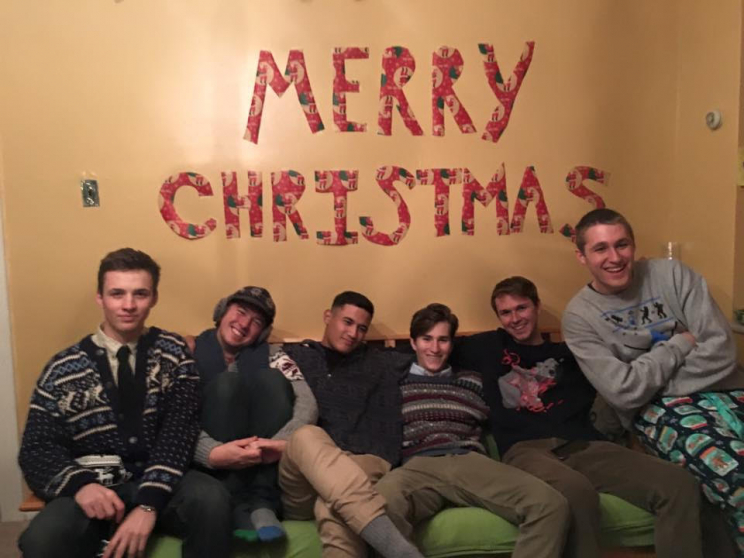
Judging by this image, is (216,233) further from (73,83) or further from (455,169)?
(455,169)

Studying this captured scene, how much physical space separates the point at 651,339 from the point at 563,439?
0.46 meters

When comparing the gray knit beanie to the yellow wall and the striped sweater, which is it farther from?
the striped sweater

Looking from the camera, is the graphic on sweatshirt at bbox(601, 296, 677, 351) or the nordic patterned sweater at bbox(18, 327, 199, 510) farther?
the graphic on sweatshirt at bbox(601, 296, 677, 351)

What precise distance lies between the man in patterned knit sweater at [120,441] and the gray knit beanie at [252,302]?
34 cm

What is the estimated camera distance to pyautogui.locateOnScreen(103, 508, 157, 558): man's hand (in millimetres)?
1688

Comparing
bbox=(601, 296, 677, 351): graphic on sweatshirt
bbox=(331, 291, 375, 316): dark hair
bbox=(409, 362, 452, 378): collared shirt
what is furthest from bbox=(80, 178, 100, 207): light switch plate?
bbox=(601, 296, 677, 351): graphic on sweatshirt

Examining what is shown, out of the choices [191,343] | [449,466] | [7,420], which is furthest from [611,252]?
[7,420]

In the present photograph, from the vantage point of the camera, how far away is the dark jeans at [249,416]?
1.96 metres

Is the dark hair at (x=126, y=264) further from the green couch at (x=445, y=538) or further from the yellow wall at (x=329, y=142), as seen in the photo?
the green couch at (x=445, y=538)

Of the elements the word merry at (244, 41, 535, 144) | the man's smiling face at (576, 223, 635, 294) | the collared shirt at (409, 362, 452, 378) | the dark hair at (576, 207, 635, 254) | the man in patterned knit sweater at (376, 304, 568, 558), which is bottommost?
the man in patterned knit sweater at (376, 304, 568, 558)

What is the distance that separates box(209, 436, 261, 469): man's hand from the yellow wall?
839 mm

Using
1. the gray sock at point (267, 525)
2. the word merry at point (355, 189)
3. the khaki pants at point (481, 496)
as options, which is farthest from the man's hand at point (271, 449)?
the word merry at point (355, 189)

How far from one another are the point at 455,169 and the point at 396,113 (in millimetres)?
346

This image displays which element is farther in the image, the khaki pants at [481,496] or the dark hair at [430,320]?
the dark hair at [430,320]
